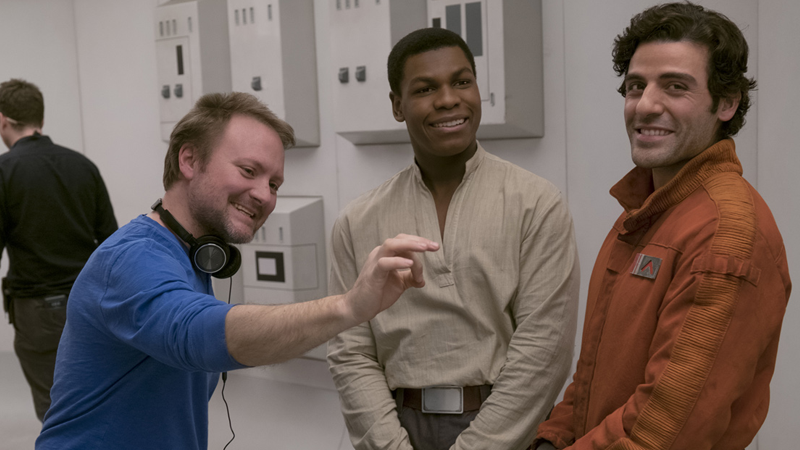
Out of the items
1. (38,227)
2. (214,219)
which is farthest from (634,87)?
(38,227)

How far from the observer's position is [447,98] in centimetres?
165

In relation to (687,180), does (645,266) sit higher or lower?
lower

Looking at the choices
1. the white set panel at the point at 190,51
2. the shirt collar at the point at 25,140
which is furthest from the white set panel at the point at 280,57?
the shirt collar at the point at 25,140

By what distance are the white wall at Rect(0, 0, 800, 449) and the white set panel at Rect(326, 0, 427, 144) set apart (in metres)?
0.12

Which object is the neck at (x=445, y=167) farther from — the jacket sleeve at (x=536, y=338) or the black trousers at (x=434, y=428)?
the black trousers at (x=434, y=428)

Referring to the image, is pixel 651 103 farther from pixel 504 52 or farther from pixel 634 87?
pixel 504 52

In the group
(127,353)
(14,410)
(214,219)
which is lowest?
(14,410)

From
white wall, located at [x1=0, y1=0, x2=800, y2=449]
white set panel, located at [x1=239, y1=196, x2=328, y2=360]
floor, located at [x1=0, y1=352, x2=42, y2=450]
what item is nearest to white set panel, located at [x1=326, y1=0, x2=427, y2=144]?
white wall, located at [x1=0, y1=0, x2=800, y2=449]

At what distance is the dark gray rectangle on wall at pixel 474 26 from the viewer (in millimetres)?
Answer: 2529

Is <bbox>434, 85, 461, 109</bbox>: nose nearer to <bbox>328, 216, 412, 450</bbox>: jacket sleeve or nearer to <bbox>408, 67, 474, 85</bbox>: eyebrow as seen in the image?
<bbox>408, 67, 474, 85</bbox>: eyebrow

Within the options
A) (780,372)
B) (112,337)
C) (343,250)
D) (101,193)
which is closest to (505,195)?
(343,250)

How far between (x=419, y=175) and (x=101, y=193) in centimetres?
197

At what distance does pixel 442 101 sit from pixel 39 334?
7.51ft

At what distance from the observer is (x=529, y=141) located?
9.02 feet
